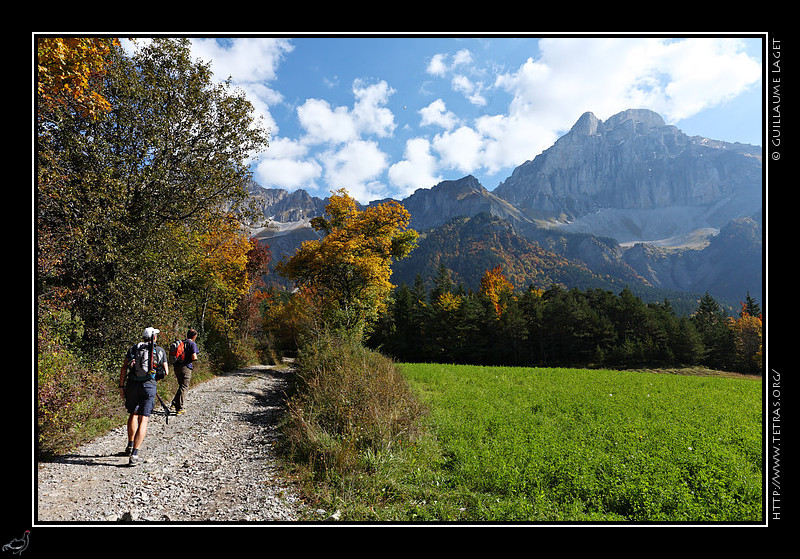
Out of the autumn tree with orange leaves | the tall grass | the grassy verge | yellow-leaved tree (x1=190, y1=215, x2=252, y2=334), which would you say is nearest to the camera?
the grassy verge

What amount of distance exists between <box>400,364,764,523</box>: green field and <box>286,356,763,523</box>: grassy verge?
21 mm

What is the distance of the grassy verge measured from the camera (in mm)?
4586

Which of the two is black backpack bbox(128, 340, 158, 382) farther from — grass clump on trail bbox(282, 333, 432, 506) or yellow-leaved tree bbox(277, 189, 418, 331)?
yellow-leaved tree bbox(277, 189, 418, 331)

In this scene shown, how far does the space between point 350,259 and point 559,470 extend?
644 inches

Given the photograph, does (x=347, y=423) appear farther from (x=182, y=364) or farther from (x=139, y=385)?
(x=182, y=364)

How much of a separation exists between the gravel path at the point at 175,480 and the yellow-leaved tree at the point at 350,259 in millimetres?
12443

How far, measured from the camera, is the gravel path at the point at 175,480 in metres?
4.43

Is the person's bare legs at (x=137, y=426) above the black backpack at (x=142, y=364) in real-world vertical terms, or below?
below

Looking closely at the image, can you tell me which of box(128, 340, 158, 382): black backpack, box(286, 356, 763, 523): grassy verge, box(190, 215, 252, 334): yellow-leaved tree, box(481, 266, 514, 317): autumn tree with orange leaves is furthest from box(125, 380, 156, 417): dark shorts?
box(481, 266, 514, 317): autumn tree with orange leaves

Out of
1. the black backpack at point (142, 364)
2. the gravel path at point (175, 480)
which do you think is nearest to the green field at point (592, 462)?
the gravel path at point (175, 480)

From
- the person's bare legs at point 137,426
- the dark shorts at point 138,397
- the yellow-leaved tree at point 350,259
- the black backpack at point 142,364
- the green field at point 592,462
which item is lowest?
the green field at point 592,462
